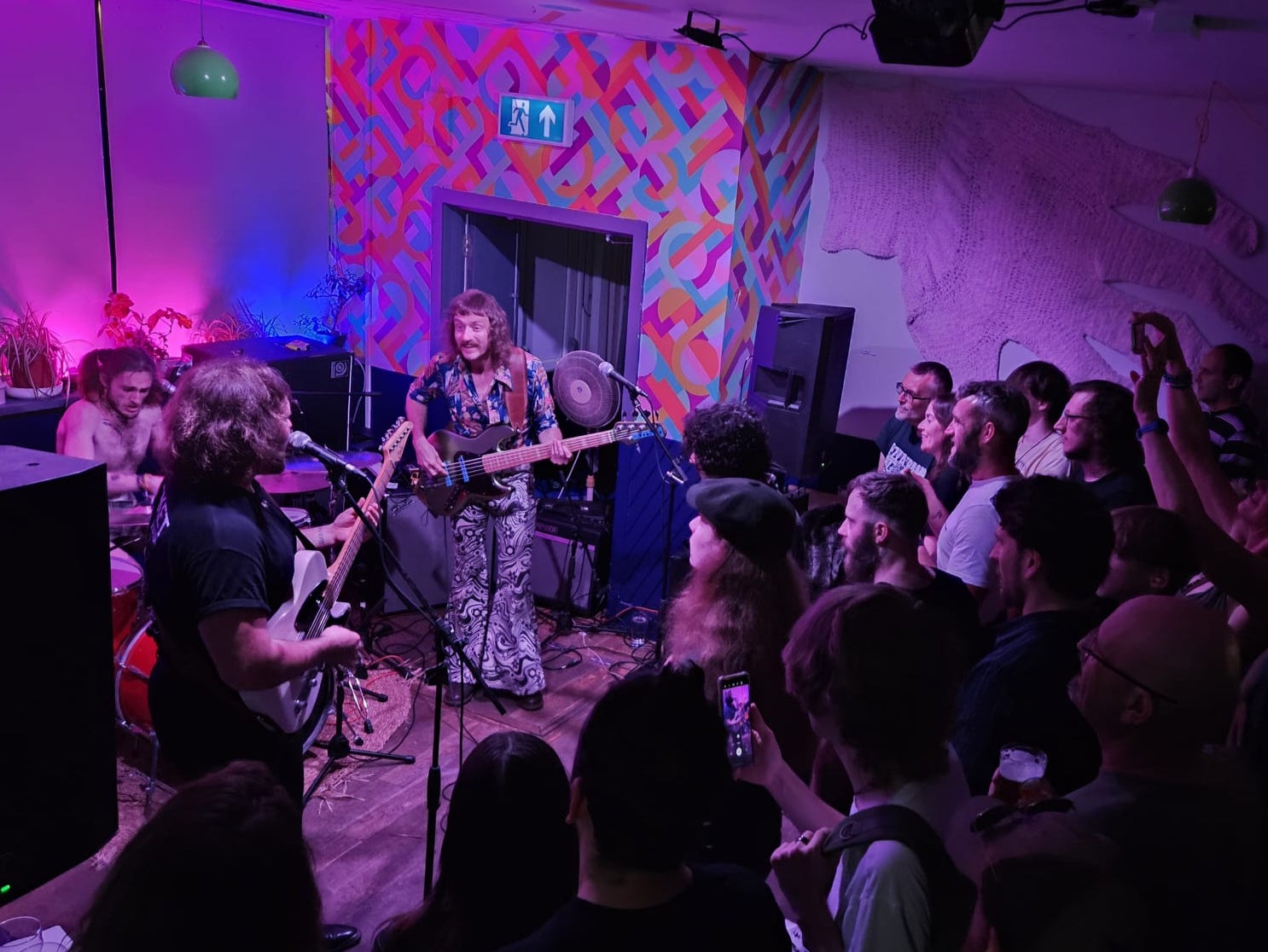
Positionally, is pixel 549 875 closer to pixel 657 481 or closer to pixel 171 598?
pixel 171 598

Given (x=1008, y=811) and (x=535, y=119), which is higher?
(x=535, y=119)

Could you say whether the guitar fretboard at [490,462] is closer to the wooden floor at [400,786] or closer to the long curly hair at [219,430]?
the wooden floor at [400,786]

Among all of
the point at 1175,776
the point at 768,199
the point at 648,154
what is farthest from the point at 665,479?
the point at 1175,776

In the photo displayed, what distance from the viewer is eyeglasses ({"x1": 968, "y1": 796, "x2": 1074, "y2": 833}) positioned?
1.66m

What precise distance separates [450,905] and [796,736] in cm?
104

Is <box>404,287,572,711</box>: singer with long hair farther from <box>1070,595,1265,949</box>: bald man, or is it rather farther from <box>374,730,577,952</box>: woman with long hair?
<box>1070,595,1265,949</box>: bald man

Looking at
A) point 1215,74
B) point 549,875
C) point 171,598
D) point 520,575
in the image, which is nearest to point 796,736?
point 549,875

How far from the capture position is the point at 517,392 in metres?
4.86

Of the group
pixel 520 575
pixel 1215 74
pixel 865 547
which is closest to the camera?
pixel 865 547

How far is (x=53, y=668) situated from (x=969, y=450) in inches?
119

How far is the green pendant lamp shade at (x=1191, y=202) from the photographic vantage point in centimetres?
445

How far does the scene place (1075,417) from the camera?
3816 mm

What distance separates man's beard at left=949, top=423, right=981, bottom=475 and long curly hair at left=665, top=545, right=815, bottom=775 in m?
1.43

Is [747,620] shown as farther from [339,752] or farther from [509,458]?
[509,458]
